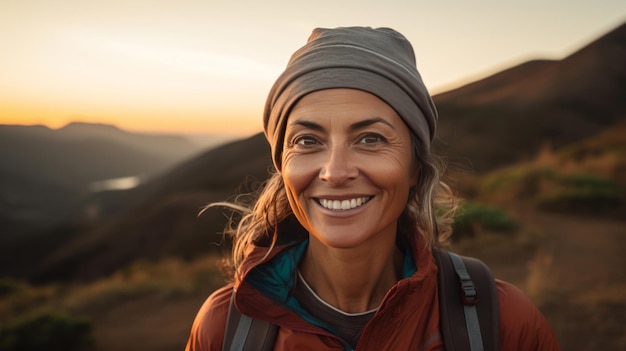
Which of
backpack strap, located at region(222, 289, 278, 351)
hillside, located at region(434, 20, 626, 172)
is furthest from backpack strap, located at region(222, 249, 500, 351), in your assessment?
hillside, located at region(434, 20, 626, 172)

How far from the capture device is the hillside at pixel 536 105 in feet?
91.0

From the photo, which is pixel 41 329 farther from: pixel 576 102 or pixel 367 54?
pixel 576 102

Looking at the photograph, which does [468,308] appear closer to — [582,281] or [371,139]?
[371,139]

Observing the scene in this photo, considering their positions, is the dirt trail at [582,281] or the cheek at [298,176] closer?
the cheek at [298,176]

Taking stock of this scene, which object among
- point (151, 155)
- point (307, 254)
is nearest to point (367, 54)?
point (307, 254)

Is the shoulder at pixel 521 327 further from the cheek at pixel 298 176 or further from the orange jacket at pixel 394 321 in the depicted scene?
the cheek at pixel 298 176

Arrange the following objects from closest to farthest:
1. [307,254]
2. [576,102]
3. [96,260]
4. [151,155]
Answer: [307,254] → [96,260] → [576,102] → [151,155]

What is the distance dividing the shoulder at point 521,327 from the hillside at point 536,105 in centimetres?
2284

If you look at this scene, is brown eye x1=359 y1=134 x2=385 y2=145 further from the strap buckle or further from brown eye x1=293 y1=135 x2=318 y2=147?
the strap buckle

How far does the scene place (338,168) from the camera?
1789 mm

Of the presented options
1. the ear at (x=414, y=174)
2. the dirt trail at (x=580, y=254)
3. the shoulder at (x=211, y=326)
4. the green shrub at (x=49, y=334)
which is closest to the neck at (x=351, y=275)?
the ear at (x=414, y=174)

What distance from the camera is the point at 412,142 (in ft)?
6.62

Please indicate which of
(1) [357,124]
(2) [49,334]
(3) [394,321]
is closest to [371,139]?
(1) [357,124]

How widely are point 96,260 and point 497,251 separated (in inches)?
1058
